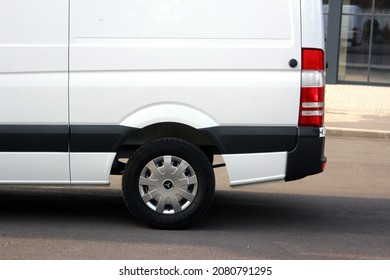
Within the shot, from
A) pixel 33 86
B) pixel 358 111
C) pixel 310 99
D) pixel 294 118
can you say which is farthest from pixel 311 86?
pixel 358 111

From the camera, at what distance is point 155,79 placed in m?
6.19

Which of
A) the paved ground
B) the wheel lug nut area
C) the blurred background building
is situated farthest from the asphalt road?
the blurred background building

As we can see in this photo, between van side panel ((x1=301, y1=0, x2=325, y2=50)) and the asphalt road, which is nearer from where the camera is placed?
the asphalt road

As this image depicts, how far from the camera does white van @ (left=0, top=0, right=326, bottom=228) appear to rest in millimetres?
6188

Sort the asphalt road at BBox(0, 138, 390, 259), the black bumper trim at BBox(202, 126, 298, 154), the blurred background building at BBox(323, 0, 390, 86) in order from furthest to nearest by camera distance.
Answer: the blurred background building at BBox(323, 0, 390, 86)
the black bumper trim at BBox(202, 126, 298, 154)
the asphalt road at BBox(0, 138, 390, 259)

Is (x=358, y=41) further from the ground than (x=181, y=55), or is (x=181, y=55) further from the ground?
(x=181, y=55)

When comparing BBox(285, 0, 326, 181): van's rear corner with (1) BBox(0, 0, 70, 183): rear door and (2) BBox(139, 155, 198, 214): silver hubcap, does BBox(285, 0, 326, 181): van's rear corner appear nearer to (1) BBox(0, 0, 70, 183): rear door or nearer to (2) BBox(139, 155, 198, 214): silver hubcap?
(2) BBox(139, 155, 198, 214): silver hubcap

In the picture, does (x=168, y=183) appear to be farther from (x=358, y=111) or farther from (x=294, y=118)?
(x=358, y=111)

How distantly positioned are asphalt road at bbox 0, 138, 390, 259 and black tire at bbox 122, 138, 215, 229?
167 millimetres

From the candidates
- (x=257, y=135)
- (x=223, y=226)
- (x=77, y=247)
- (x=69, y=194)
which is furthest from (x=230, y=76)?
(x=69, y=194)

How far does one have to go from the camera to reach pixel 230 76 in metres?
6.21

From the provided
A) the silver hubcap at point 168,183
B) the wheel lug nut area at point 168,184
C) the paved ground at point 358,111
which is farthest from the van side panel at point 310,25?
the paved ground at point 358,111

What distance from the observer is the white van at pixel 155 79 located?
6.19 m

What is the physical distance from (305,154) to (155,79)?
1423mm
